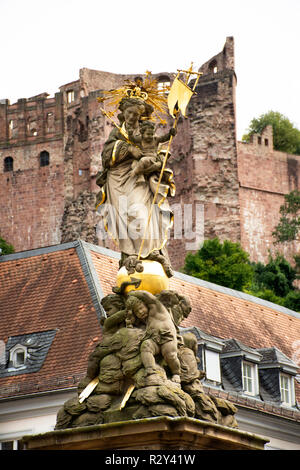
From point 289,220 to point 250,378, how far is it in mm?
48499

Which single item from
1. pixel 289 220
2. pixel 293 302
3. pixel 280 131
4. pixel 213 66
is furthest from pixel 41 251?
pixel 280 131

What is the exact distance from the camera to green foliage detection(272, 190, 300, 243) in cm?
7456

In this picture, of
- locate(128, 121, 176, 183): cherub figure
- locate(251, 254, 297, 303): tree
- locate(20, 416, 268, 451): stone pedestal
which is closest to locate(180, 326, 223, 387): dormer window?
locate(128, 121, 176, 183): cherub figure

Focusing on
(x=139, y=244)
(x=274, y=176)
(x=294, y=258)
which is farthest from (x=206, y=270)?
(x=139, y=244)

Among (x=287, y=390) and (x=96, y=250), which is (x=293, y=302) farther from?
(x=96, y=250)

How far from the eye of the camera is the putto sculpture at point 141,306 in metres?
10.9

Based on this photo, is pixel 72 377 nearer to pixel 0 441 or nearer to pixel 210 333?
pixel 0 441

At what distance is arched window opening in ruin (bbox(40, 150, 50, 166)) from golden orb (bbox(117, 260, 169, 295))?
68.4 m

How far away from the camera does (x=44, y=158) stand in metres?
80.0

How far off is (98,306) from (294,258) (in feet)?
150

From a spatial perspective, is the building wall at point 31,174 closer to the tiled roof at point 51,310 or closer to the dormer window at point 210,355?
the tiled roof at point 51,310

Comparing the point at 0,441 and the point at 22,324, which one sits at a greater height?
the point at 22,324

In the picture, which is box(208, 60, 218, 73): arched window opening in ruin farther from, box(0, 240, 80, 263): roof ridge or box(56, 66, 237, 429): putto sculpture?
box(56, 66, 237, 429): putto sculpture

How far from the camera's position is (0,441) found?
82.6ft
